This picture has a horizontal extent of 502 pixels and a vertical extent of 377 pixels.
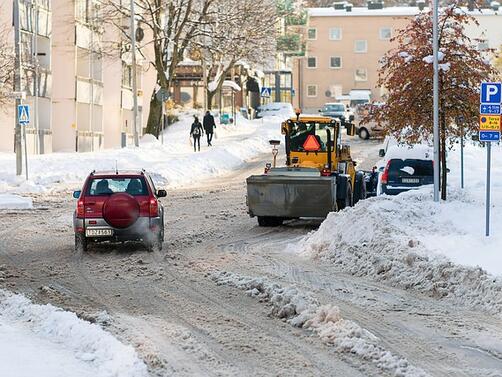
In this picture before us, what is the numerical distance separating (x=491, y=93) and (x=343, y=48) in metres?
97.3

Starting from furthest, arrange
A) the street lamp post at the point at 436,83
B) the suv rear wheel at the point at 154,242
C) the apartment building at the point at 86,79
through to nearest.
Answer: the apartment building at the point at 86,79, the street lamp post at the point at 436,83, the suv rear wheel at the point at 154,242

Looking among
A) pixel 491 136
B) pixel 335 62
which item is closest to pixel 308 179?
pixel 491 136

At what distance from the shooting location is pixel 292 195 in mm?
22203

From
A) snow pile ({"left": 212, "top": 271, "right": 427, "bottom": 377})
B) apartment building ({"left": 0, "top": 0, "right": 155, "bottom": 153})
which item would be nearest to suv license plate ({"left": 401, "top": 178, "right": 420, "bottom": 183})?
snow pile ({"left": 212, "top": 271, "right": 427, "bottom": 377})

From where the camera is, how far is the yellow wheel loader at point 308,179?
22.2 metres

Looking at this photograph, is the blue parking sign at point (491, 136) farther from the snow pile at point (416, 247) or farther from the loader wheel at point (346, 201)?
the loader wheel at point (346, 201)

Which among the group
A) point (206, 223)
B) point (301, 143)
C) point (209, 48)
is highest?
point (209, 48)

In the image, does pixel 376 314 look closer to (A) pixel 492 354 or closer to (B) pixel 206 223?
(A) pixel 492 354

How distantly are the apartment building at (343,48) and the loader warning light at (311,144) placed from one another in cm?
8772

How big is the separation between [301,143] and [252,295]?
1168 cm

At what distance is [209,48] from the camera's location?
1971 inches

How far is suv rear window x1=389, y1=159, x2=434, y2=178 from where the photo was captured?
2859 cm

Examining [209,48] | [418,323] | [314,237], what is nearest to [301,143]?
[314,237]

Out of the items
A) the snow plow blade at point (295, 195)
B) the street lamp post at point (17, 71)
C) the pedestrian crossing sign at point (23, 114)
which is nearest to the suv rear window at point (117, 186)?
the snow plow blade at point (295, 195)
